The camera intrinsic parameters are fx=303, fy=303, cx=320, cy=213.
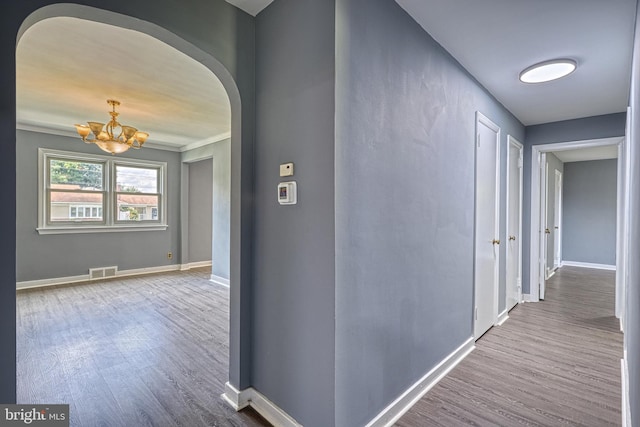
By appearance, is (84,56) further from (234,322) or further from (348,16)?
(234,322)

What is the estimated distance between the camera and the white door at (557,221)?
6551mm

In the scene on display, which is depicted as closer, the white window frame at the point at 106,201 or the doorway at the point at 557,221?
the white window frame at the point at 106,201

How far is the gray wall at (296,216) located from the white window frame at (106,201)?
4.92 metres

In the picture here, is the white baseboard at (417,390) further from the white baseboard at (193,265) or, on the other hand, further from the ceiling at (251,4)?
the white baseboard at (193,265)

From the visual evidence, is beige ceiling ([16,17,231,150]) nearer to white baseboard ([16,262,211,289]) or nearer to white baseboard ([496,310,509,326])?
white baseboard ([16,262,211,289])

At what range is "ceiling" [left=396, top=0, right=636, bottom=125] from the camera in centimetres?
191

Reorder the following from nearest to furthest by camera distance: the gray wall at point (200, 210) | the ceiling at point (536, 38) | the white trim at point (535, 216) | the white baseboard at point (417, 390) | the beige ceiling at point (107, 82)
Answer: the white baseboard at point (417, 390), the ceiling at point (536, 38), the beige ceiling at point (107, 82), the white trim at point (535, 216), the gray wall at point (200, 210)

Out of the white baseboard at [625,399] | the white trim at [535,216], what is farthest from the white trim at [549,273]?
the white baseboard at [625,399]

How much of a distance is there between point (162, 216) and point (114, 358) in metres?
4.14

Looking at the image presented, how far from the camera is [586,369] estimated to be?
2.50 metres

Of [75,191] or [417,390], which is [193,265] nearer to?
[75,191]

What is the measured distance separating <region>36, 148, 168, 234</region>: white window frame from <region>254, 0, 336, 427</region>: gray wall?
16.2 feet

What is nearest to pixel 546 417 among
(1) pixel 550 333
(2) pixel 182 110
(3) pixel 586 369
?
(3) pixel 586 369

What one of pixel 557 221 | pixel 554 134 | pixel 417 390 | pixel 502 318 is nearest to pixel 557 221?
pixel 557 221
